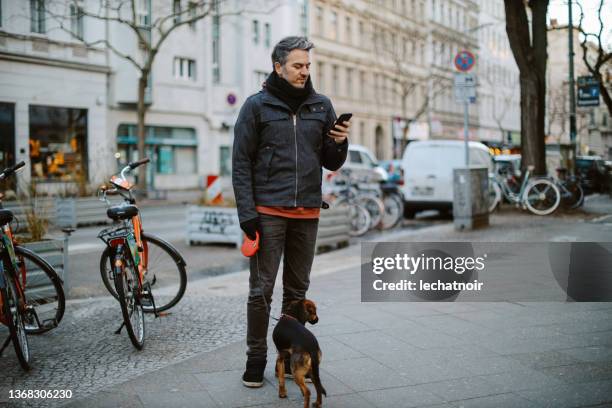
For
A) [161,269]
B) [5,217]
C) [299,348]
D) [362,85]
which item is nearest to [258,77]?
[362,85]

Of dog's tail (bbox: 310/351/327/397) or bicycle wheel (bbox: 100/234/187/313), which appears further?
bicycle wheel (bbox: 100/234/187/313)

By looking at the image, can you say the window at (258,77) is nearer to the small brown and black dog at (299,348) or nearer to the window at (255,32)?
the window at (255,32)

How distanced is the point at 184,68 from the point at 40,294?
34408mm

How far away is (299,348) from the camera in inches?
161

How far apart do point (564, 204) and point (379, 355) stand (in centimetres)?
1348

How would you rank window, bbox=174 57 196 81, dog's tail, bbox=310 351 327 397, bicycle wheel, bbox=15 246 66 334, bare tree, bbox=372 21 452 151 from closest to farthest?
dog's tail, bbox=310 351 327 397, bicycle wheel, bbox=15 246 66 334, window, bbox=174 57 196 81, bare tree, bbox=372 21 452 151

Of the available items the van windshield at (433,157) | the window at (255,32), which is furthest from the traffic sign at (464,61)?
the window at (255,32)

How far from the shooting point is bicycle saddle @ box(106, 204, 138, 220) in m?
6.12

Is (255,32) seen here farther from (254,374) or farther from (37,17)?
(254,374)

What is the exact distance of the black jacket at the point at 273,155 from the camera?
4.51 metres

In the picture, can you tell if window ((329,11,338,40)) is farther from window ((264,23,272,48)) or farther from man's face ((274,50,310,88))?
man's face ((274,50,310,88))

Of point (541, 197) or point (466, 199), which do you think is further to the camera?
point (541, 197)

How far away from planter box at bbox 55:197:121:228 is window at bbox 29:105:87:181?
39.4 ft

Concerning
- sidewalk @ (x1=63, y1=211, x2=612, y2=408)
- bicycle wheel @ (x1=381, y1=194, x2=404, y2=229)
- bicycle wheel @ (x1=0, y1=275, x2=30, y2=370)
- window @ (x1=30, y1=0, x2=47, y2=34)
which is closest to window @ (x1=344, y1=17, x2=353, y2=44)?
window @ (x1=30, y1=0, x2=47, y2=34)
